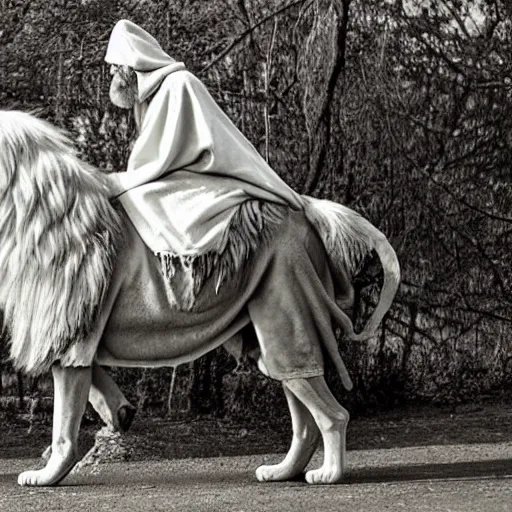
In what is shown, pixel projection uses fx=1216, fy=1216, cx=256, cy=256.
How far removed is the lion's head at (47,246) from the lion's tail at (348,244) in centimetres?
76

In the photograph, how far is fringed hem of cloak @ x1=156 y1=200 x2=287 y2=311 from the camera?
4.21 metres

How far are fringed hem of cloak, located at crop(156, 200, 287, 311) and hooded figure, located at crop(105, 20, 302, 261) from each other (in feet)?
0.08

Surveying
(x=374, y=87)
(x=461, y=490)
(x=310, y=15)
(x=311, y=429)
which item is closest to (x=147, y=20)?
(x=310, y=15)

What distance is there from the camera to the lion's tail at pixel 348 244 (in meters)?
4.44

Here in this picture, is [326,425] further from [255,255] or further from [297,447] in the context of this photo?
[255,255]

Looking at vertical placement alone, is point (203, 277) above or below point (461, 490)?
above

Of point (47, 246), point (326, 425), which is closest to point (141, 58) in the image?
point (47, 246)

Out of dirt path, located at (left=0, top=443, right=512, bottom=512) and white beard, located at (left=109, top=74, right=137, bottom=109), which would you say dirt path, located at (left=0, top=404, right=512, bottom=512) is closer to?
dirt path, located at (left=0, top=443, right=512, bottom=512)

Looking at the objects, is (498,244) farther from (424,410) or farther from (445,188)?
(424,410)

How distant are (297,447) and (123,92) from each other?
1.46 m

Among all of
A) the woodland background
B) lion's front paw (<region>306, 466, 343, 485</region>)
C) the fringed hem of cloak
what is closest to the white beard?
the fringed hem of cloak

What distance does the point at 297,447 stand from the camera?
14.5 ft

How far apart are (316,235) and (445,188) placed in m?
2.38

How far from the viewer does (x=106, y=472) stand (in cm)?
492
